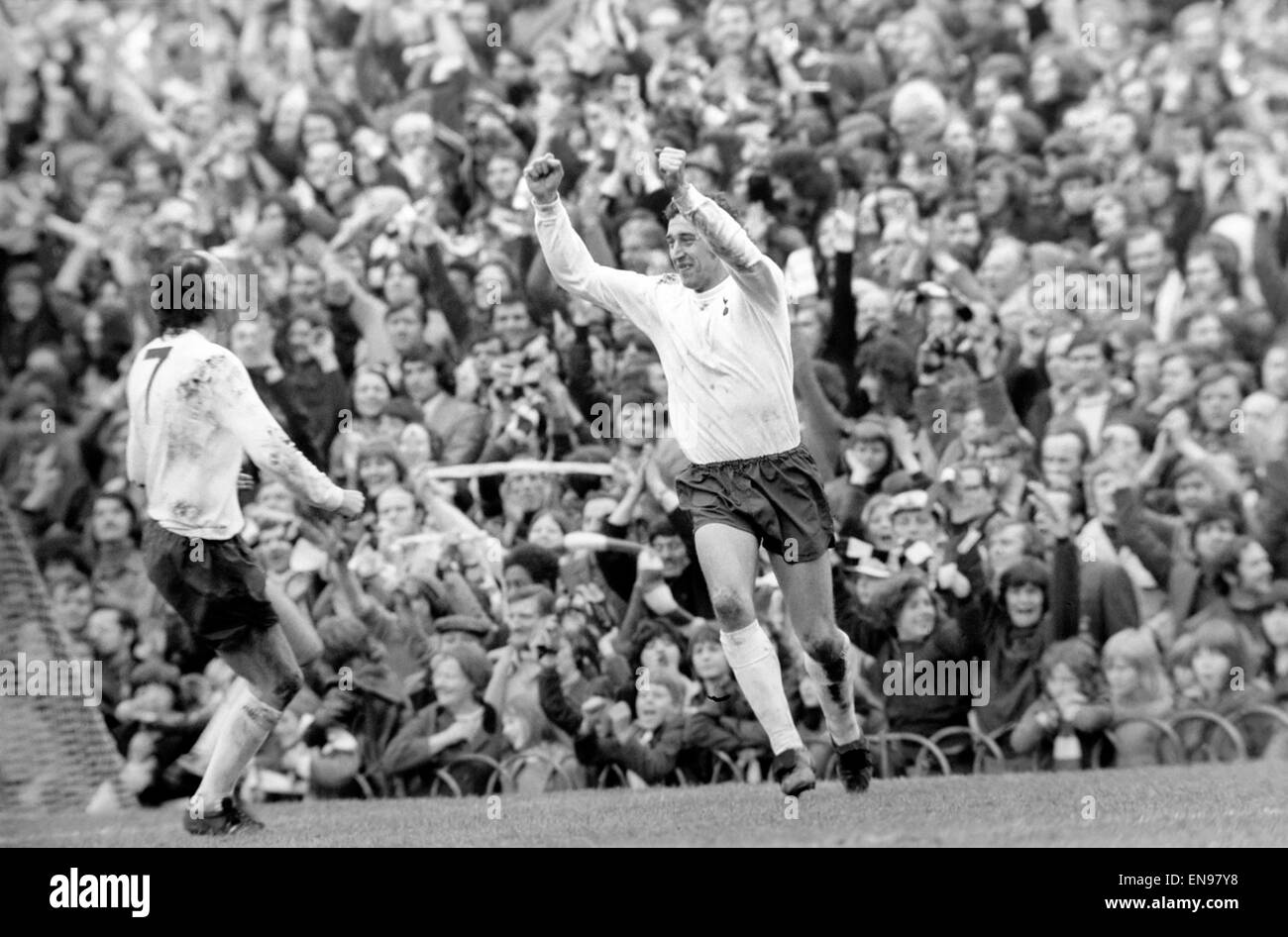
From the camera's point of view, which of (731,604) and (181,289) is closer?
(731,604)

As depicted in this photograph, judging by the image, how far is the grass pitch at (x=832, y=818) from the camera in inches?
313

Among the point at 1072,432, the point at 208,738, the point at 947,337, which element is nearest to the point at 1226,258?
the point at 1072,432

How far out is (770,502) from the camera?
324 inches

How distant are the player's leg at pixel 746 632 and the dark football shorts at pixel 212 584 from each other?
1.91 m

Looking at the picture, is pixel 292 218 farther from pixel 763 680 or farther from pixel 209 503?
pixel 763 680

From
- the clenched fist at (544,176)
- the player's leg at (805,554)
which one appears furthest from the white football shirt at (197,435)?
the player's leg at (805,554)

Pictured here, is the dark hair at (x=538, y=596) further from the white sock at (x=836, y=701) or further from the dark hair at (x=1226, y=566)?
the dark hair at (x=1226, y=566)

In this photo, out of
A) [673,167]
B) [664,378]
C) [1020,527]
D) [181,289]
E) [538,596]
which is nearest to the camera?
[673,167]

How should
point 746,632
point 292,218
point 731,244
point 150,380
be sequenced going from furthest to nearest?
point 292,218 → point 150,380 → point 746,632 → point 731,244

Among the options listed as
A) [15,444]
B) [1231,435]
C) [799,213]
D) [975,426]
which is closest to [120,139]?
[15,444]

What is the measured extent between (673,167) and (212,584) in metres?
2.63

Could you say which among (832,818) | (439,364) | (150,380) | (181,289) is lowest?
(832,818)

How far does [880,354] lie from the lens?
10.5 metres

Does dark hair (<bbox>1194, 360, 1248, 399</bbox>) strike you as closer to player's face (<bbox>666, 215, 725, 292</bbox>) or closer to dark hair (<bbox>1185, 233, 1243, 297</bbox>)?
dark hair (<bbox>1185, 233, 1243, 297</bbox>)
